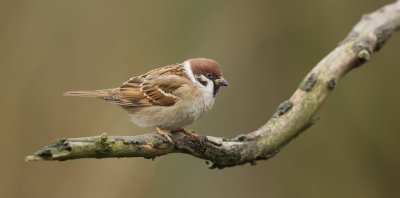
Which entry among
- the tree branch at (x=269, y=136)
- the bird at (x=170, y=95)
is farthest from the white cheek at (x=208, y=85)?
the tree branch at (x=269, y=136)

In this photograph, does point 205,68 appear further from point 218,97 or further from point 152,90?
point 218,97

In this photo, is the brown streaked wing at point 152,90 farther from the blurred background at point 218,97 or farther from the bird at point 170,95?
the blurred background at point 218,97

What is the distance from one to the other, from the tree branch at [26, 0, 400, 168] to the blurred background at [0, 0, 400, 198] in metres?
1.69

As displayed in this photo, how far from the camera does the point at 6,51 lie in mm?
6105

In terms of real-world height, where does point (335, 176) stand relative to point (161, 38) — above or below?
below

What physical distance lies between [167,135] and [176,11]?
3.24m

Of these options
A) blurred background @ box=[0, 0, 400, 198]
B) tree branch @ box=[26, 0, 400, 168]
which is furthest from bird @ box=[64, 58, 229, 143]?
blurred background @ box=[0, 0, 400, 198]

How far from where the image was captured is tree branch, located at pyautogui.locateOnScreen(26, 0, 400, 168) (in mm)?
2835

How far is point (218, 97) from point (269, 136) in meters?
2.52

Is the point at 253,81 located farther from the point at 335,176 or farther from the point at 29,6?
the point at 29,6

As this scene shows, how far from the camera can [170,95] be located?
407 centimetres

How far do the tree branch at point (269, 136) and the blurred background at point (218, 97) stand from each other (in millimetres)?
1686

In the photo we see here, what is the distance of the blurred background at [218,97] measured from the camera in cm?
611

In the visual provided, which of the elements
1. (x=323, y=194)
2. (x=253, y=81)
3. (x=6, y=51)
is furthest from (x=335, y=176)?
(x=6, y=51)
